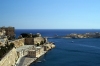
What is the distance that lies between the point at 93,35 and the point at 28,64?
193ft

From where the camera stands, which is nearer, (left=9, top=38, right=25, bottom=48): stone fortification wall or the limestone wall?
the limestone wall

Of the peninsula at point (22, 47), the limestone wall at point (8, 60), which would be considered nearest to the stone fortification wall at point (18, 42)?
the peninsula at point (22, 47)

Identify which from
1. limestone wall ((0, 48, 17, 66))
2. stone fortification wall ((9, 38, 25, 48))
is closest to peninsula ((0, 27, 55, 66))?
stone fortification wall ((9, 38, 25, 48))

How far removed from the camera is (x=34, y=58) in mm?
26531

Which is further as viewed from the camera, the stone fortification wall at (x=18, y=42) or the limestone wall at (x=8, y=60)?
the stone fortification wall at (x=18, y=42)

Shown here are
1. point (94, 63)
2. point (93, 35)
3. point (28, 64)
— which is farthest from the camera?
point (93, 35)

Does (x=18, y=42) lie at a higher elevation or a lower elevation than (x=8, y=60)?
higher

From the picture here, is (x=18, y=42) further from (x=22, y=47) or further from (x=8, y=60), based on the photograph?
(x=8, y=60)

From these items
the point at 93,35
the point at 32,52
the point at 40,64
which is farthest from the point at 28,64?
the point at 93,35

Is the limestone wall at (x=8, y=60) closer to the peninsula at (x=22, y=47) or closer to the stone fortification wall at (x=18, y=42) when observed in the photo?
the peninsula at (x=22, y=47)

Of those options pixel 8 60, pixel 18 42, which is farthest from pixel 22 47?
pixel 8 60

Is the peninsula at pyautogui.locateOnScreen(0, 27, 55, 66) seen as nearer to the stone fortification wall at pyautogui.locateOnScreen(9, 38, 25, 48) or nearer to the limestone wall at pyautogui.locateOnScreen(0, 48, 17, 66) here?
the stone fortification wall at pyautogui.locateOnScreen(9, 38, 25, 48)

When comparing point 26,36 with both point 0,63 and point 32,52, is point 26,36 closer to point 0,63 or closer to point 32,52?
point 32,52

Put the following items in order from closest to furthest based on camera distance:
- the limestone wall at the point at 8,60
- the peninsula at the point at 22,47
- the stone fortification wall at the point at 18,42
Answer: the limestone wall at the point at 8,60
the peninsula at the point at 22,47
the stone fortification wall at the point at 18,42
